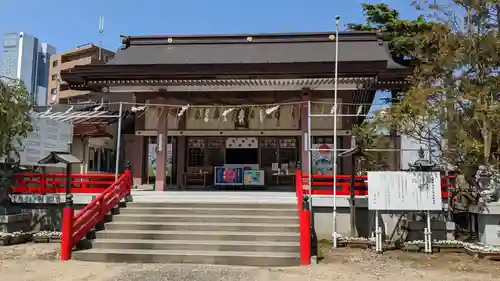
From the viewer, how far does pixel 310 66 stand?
507 inches

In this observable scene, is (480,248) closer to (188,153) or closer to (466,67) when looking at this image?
(466,67)

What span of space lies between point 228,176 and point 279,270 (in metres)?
8.48

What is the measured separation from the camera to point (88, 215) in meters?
9.74

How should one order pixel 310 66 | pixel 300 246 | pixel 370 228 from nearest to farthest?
pixel 300 246
pixel 370 228
pixel 310 66

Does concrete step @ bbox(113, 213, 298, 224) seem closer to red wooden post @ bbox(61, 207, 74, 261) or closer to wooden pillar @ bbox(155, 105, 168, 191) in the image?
red wooden post @ bbox(61, 207, 74, 261)

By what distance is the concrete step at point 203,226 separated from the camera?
9742 millimetres

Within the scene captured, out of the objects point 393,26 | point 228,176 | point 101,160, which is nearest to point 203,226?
point 228,176

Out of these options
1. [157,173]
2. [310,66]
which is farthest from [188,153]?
[310,66]

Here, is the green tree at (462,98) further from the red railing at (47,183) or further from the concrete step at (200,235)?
the red railing at (47,183)

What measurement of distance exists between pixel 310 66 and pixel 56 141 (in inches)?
345

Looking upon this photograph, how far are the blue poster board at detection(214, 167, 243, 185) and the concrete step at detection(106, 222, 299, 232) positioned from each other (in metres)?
6.32

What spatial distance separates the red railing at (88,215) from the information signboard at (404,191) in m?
6.56

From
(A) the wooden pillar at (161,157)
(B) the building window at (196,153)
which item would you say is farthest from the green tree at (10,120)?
(B) the building window at (196,153)

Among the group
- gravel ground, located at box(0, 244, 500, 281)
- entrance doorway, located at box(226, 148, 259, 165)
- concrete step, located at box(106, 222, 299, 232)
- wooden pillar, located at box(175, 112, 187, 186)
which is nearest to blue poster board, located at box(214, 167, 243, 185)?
entrance doorway, located at box(226, 148, 259, 165)
